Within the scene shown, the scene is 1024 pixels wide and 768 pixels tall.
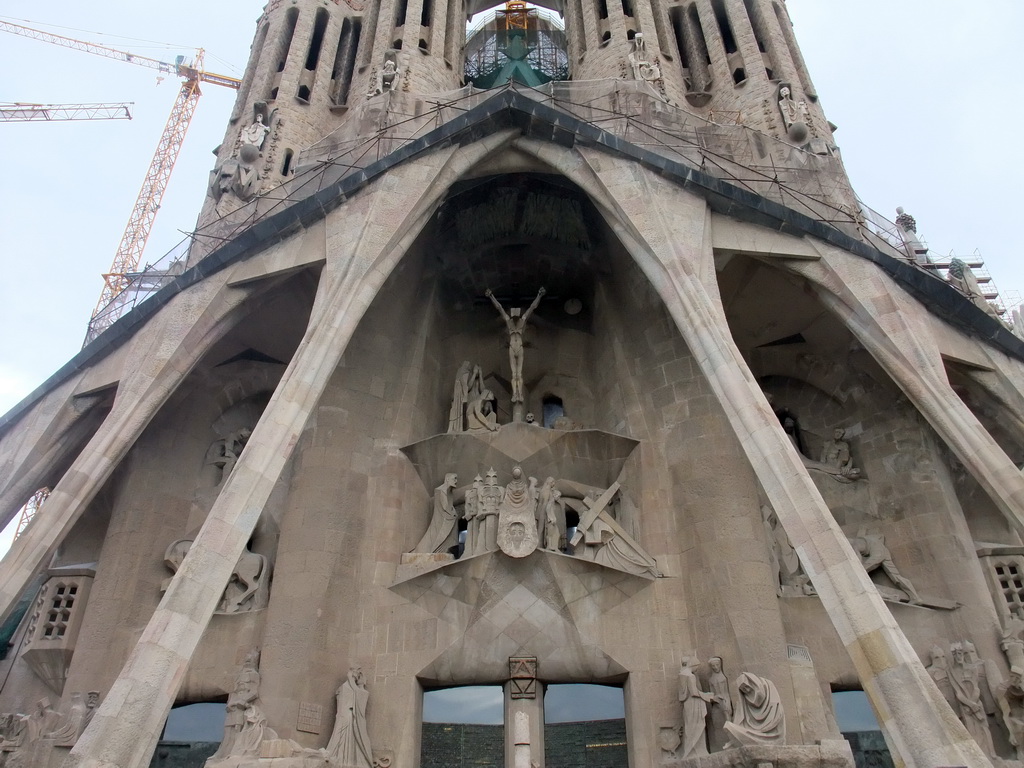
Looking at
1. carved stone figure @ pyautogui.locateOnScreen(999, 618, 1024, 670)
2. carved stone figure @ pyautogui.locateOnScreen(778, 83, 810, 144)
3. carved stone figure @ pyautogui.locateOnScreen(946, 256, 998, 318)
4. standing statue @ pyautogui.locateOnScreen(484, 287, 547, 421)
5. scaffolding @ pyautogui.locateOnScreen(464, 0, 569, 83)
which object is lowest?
carved stone figure @ pyautogui.locateOnScreen(999, 618, 1024, 670)

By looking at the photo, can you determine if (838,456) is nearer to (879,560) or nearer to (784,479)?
(879,560)

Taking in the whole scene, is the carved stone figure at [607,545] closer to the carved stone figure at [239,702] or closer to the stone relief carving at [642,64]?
the carved stone figure at [239,702]

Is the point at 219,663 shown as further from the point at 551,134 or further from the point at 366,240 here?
the point at 551,134

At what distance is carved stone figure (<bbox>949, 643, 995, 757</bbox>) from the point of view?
838 centimetres

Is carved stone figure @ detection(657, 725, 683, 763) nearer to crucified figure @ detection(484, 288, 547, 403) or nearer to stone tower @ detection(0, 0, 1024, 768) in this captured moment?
stone tower @ detection(0, 0, 1024, 768)

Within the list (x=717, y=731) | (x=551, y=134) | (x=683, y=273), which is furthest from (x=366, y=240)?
(x=717, y=731)

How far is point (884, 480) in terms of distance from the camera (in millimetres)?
10680

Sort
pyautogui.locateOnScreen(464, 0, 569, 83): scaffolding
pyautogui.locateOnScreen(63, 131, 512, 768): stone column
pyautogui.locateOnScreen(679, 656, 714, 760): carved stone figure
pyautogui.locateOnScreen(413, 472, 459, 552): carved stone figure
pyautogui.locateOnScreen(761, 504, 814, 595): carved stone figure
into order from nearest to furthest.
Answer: pyautogui.locateOnScreen(63, 131, 512, 768): stone column, pyautogui.locateOnScreen(679, 656, 714, 760): carved stone figure, pyautogui.locateOnScreen(761, 504, 814, 595): carved stone figure, pyautogui.locateOnScreen(413, 472, 459, 552): carved stone figure, pyautogui.locateOnScreen(464, 0, 569, 83): scaffolding

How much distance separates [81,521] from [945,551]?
11448 millimetres

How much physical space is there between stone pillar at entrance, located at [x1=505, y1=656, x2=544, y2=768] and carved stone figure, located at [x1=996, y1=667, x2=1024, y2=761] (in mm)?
4962

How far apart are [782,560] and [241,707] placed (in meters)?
6.57

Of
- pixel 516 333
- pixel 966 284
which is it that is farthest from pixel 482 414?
pixel 966 284

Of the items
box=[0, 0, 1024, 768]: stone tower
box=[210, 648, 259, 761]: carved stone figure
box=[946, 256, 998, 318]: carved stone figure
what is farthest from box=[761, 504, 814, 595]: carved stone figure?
box=[210, 648, 259, 761]: carved stone figure

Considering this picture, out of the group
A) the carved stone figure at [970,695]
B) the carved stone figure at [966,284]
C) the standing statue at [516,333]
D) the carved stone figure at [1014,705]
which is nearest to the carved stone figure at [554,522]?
the standing statue at [516,333]
